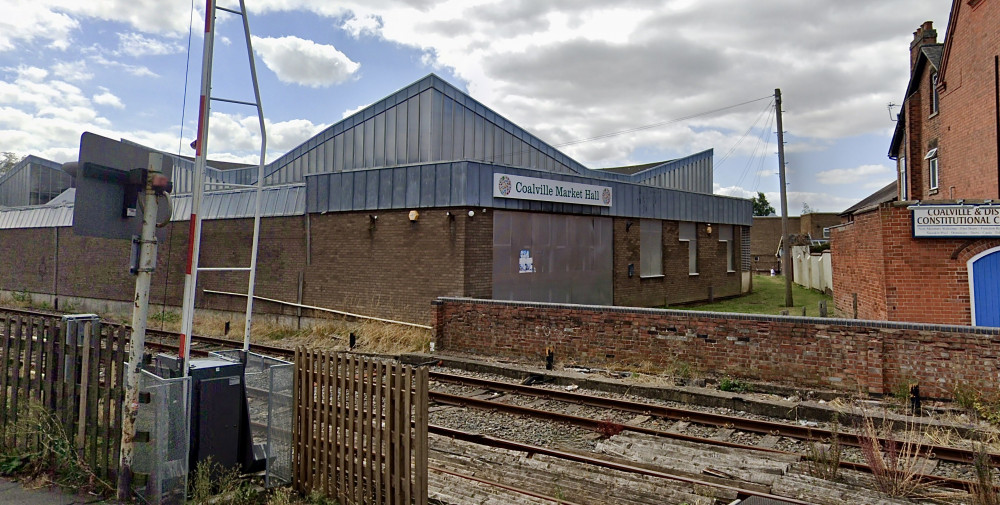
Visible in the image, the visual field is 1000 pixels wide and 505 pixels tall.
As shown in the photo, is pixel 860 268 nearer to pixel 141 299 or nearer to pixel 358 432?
pixel 358 432

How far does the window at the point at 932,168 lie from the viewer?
23508 millimetres

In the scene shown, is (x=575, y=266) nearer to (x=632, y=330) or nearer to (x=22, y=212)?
(x=632, y=330)

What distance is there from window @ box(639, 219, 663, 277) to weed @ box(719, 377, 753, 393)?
38.2 ft

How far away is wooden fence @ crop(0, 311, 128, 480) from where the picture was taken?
5.38 meters

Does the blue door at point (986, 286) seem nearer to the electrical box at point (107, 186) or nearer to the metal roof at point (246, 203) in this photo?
the electrical box at point (107, 186)

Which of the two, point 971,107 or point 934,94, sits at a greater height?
point 934,94

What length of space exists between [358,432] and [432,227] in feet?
39.1

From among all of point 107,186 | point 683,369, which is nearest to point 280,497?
point 107,186

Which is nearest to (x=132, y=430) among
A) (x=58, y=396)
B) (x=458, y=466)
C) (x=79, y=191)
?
(x=58, y=396)

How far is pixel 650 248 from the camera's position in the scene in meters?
23.2

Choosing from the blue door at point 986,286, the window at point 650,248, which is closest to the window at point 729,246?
the window at point 650,248

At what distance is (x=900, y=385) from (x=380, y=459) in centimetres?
880

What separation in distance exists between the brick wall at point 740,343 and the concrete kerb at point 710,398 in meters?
0.75

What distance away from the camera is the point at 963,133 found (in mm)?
20484
